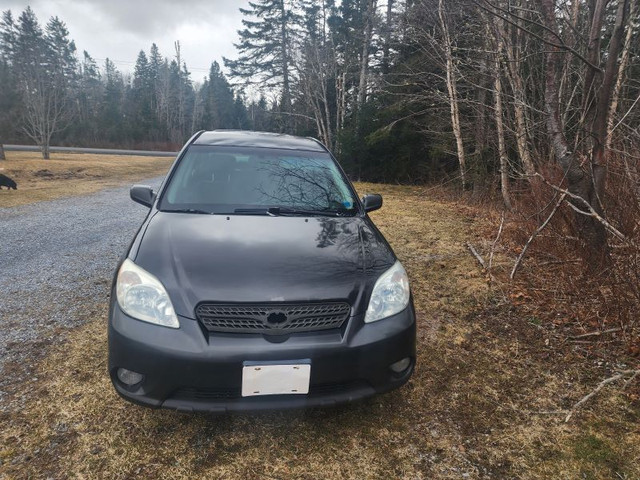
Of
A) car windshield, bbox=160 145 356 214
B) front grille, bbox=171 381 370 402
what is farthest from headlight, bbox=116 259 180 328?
car windshield, bbox=160 145 356 214

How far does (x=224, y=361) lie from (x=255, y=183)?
1.70 metres

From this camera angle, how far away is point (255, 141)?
360 centimetres

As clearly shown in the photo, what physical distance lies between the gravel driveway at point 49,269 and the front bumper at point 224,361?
1.09 m

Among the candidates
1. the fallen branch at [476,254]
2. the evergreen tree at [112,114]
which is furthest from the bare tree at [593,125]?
the evergreen tree at [112,114]

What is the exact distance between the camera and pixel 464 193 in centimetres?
1196

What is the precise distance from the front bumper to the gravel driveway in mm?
1093

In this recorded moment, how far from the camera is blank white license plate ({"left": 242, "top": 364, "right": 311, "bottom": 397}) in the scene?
1.73 m

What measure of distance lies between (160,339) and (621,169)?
4.25 m

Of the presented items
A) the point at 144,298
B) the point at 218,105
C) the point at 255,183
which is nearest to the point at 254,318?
the point at 144,298

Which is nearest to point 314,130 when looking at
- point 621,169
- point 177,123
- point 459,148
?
point 459,148

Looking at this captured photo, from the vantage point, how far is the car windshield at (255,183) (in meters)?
2.83

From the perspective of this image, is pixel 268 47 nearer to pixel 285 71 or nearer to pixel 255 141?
pixel 285 71

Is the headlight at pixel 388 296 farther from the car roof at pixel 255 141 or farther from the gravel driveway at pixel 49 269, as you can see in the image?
the gravel driveway at pixel 49 269

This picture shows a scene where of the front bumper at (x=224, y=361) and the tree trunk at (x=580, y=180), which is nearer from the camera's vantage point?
the front bumper at (x=224, y=361)
